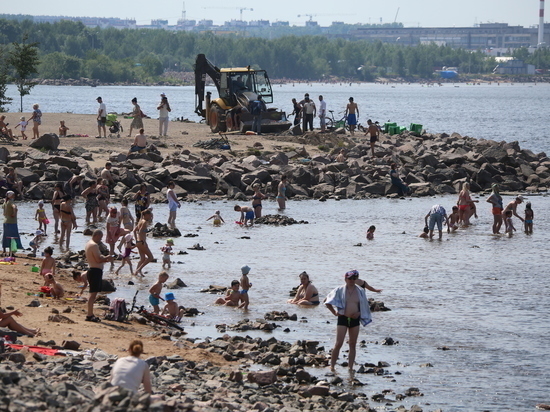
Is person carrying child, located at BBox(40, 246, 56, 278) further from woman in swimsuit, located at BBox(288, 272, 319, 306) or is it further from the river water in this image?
woman in swimsuit, located at BBox(288, 272, 319, 306)

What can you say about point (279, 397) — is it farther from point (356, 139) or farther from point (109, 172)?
point (356, 139)

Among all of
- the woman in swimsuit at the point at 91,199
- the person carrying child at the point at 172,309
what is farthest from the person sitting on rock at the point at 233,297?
the woman in swimsuit at the point at 91,199

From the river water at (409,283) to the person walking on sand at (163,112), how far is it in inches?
337

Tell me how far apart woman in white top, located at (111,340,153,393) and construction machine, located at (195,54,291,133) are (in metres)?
32.6

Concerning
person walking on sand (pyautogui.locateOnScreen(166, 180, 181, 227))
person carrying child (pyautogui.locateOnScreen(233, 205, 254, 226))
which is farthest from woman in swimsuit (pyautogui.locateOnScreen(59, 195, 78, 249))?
person carrying child (pyautogui.locateOnScreen(233, 205, 254, 226))

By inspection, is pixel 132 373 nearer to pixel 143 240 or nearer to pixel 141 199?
pixel 143 240

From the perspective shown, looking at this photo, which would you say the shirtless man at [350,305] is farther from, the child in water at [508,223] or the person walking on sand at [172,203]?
the child in water at [508,223]

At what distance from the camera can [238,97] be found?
4272cm

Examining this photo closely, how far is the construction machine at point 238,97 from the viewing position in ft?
140

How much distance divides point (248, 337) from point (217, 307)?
2.68 m

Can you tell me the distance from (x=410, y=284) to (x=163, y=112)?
70.5ft

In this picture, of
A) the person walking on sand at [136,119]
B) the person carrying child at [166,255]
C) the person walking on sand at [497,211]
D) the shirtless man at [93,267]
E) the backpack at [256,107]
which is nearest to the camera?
the shirtless man at [93,267]

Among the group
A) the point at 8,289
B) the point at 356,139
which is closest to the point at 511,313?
the point at 8,289

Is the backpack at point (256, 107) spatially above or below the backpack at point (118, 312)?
above
